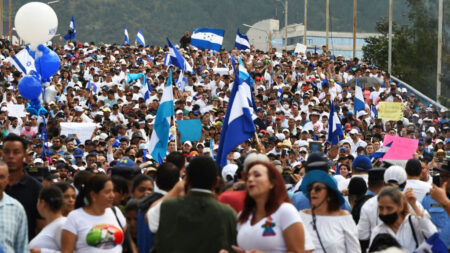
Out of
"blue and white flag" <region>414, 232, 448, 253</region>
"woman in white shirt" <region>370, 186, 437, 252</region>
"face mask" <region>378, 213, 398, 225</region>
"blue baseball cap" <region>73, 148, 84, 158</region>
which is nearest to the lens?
"blue and white flag" <region>414, 232, 448, 253</region>

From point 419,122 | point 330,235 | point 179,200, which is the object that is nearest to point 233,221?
point 179,200

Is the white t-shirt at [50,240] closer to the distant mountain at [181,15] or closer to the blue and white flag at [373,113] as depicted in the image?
the blue and white flag at [373,113]

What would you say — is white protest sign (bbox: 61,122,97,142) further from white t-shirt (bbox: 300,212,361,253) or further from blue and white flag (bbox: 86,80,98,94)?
white t-shirt (bbox: 300,212,361,253)

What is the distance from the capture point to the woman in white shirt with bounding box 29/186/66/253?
718 cm

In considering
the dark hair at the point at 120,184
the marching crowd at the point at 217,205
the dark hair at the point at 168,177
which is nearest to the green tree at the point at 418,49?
the marching crowd at the point at 217,205

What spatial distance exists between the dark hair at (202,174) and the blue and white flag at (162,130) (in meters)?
7.26

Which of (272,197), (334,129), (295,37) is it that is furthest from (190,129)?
(295,37)

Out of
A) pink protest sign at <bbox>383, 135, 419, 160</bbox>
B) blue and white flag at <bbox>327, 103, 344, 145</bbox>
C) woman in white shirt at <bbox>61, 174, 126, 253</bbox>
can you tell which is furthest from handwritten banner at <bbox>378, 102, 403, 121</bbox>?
woman in white shirt at <bbox>61, 174, 126, 253</bbox>

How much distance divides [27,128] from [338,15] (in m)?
150

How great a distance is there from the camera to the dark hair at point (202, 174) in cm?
631

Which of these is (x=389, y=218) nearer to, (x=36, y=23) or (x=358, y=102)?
(x=36, y=23)

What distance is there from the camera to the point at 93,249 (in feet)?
22.8

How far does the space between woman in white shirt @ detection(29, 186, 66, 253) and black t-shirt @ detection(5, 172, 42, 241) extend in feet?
1.50

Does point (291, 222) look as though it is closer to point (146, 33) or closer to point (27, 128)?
point (27, 128)
